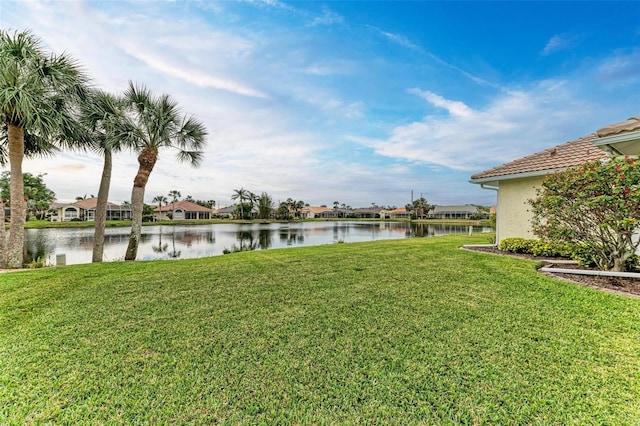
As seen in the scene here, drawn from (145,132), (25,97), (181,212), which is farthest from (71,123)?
(181,212)

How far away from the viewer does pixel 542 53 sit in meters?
10.4

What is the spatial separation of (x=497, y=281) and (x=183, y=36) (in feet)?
38.1

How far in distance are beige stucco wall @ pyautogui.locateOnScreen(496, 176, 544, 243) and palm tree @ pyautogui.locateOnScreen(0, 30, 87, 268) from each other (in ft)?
46.4

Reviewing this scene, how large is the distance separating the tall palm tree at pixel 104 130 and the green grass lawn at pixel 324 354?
6.22m

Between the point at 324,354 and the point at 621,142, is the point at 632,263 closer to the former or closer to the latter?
the point at 621,142

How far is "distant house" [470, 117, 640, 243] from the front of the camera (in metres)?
7.39

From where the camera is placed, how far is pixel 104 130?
993 centimetres

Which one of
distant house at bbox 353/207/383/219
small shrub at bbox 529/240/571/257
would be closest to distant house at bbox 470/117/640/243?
small shrub at bbox 529/240/571/257

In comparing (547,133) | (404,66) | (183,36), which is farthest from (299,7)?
(547,133)

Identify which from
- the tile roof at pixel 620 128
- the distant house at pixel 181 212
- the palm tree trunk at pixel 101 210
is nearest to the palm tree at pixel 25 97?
the palm tree trunk at pixel 101 210

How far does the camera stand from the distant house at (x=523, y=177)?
7.39 meters

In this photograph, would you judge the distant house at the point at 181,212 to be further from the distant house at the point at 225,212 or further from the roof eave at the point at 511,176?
the roof eave at the point at 511,176

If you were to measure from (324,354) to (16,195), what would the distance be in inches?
418

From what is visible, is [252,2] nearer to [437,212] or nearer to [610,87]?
[610,87]
